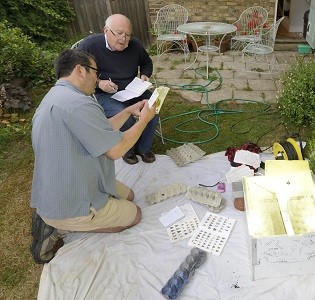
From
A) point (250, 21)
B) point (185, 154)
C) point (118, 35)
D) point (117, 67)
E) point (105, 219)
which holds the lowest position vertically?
point (185, 154)

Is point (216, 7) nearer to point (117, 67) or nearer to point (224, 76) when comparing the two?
point (224, 76)

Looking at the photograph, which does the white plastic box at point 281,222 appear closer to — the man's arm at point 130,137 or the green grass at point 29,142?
the man's arm at point 130,137

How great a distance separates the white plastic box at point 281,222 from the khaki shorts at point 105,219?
3.16ft

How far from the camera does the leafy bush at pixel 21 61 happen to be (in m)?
5.30

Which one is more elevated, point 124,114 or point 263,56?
point 124,114

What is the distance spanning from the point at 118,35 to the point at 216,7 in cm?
454

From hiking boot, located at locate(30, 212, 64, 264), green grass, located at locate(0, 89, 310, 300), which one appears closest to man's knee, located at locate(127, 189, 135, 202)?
hiking boot, located at locate(30, 212, 64, 264)

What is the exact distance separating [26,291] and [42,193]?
2.58 feet

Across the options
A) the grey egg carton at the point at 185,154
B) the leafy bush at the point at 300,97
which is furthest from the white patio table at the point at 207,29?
the grey egg carton at the point at 185,154

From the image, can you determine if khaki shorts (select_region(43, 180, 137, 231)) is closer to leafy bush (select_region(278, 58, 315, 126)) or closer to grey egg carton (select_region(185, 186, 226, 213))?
grey egg carton (select_region(185, 186, 226, 213))

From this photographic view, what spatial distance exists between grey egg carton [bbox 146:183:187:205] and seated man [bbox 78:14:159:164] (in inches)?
22.5

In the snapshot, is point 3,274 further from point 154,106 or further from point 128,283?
point 154,106

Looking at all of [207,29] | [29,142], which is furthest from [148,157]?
[207,29]

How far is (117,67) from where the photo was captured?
338 centimetres
